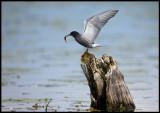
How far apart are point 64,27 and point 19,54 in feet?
33.6

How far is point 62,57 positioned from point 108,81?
9.91 m

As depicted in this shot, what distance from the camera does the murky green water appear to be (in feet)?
45.7

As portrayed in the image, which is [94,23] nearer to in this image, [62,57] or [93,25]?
[93,25]

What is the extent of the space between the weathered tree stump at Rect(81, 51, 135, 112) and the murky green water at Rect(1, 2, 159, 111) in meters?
0.49

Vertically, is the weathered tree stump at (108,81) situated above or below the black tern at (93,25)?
below

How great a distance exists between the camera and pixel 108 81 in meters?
12.0

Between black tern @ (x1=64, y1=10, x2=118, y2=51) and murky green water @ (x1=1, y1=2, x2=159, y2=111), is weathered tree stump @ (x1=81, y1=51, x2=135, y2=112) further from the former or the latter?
murky green water @ (x1=1, y1=2, x2=159, y2=111)

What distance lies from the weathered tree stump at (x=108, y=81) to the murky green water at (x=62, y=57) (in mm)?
490

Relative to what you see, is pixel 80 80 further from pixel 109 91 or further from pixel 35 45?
pixel 35 45

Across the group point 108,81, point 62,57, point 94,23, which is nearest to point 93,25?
point 94,23

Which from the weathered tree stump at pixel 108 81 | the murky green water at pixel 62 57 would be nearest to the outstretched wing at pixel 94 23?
the weathered tree stump at pixel 108 81

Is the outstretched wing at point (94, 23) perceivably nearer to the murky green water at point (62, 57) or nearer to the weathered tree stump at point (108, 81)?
the weathered tree stump at point (108, 81)

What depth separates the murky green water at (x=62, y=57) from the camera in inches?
549

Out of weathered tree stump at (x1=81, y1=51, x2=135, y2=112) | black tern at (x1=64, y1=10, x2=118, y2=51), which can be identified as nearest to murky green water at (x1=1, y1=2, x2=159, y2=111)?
weathered tree stump at (x1=81, y1=51, x2=135, y2=112)
